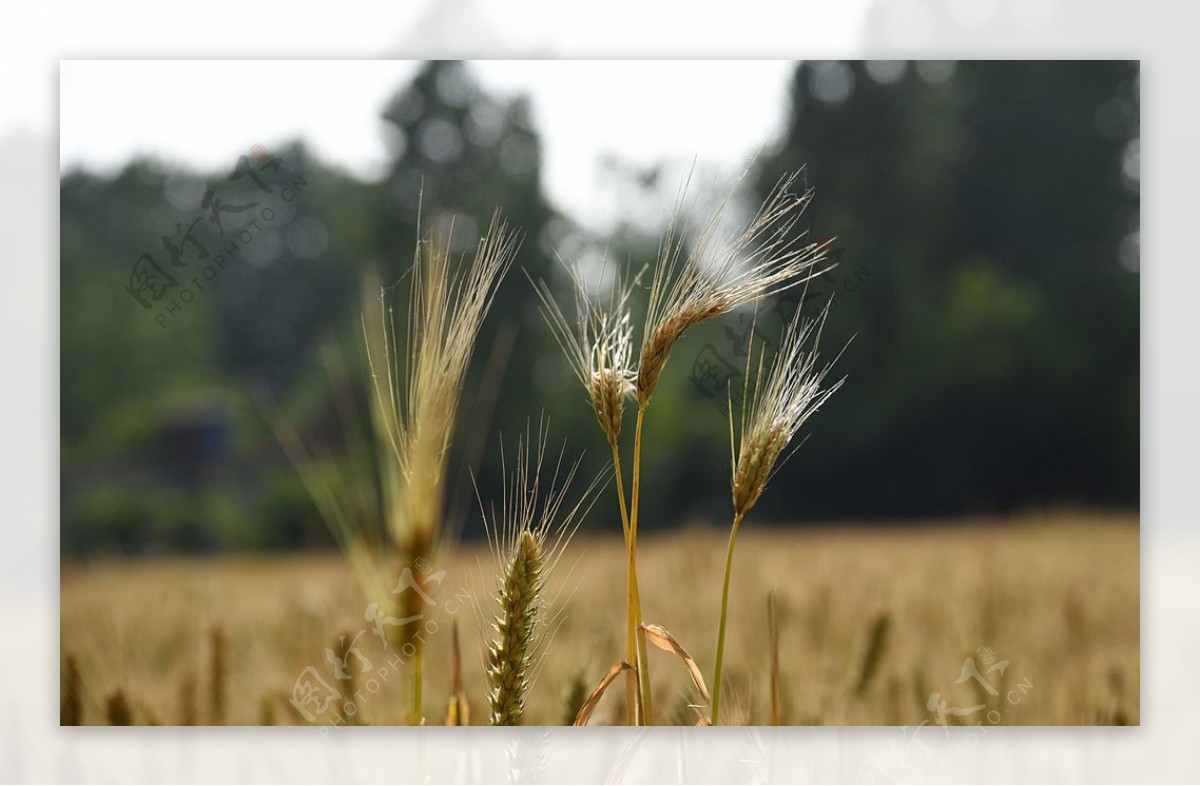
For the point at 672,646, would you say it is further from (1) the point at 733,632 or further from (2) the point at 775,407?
(1) the point at 733,632

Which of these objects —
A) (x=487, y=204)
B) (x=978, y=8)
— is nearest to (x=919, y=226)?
(x=978, y=8)

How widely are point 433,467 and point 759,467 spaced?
55 cm

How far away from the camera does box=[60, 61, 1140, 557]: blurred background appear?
2.16 meters

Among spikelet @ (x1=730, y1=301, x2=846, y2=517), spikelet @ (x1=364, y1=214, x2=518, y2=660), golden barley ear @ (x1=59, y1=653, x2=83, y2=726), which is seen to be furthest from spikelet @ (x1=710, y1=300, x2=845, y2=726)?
golden barley ear @ (x1=59, y1=653, x2=83, y2=726)

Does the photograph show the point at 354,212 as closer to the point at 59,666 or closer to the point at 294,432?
the point at 294,432

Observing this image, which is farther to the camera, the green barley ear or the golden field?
the golden field

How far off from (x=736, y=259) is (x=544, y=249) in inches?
15.3

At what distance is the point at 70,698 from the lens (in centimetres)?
214

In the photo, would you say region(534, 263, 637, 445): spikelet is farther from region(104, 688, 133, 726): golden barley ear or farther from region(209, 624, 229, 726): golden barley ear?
region(104, 688, 133, 726): golden barley ear

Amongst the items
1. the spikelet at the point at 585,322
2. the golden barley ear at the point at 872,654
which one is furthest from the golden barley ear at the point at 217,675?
the golden barley ear at the point at 872,654

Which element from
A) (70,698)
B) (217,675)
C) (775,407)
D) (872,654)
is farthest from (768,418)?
(70,698)

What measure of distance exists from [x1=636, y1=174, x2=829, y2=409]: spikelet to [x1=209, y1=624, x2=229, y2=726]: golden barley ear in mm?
998

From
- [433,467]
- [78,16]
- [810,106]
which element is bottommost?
[433,467]

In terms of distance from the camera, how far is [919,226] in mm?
2250
